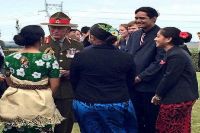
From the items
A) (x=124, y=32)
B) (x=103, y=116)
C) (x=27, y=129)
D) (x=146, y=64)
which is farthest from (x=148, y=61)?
(x=124, y=32)

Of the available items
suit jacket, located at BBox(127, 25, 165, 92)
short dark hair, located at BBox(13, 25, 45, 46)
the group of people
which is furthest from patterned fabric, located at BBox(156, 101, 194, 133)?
short dark hair, located at BBox(13, 25, 45, 46)

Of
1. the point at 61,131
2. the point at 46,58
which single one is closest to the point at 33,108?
the point at 46,58

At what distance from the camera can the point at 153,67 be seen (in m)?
6.08

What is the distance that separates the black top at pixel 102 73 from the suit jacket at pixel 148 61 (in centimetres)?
84

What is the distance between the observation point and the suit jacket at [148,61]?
6086mm

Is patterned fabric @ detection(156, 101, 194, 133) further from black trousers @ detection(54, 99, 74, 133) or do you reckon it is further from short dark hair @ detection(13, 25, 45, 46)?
short dark hair @ detection(13, 25, 45, 46)

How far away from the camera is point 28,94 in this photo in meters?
5.21

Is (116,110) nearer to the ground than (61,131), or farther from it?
farther from it

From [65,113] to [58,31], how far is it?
1.14m

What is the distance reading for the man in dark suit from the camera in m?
6.11

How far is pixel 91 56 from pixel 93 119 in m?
0.72

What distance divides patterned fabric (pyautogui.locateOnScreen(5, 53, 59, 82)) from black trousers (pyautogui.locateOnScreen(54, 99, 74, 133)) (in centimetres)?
118

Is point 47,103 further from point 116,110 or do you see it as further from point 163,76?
point 163,76

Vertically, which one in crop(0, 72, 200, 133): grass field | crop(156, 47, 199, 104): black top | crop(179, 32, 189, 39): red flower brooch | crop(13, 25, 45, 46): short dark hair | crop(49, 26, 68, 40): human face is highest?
crop(13, 25, 45, 46): short dark hair
